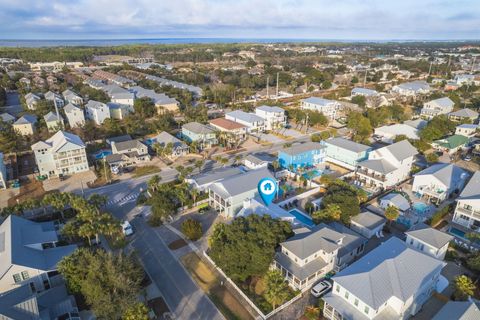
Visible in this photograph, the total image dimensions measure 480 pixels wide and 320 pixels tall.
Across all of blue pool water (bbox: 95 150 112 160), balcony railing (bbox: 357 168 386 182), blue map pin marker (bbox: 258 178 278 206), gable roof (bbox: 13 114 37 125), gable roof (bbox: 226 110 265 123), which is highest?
gable roof (bbox: 13 114 37 125)

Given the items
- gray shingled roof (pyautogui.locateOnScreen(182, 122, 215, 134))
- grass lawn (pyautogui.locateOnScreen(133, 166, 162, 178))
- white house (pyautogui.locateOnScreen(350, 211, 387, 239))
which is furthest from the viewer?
gray shingled roof (pyautogui.locateOnScreen(182, 122, 215, 134))

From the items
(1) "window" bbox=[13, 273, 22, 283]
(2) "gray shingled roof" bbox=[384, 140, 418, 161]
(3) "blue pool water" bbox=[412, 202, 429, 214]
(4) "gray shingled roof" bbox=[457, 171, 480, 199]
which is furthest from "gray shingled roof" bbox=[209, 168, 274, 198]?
(4) "gray shingled roof" bbox=[457, 171, 480, 199]

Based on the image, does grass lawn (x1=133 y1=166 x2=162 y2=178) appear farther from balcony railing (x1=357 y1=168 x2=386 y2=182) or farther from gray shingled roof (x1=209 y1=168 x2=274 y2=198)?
balcony railing (x1=357 y1=168 x2=386 y2=182)

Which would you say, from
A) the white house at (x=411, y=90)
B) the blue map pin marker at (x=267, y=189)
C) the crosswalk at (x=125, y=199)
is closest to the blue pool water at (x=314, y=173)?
the blue map pin marker at (x=267, y=189)

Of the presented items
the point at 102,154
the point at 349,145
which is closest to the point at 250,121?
the point at 349,145

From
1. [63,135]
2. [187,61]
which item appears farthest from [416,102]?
[187,61]

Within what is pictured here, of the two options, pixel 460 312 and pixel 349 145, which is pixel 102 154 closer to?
pixel 349 145
